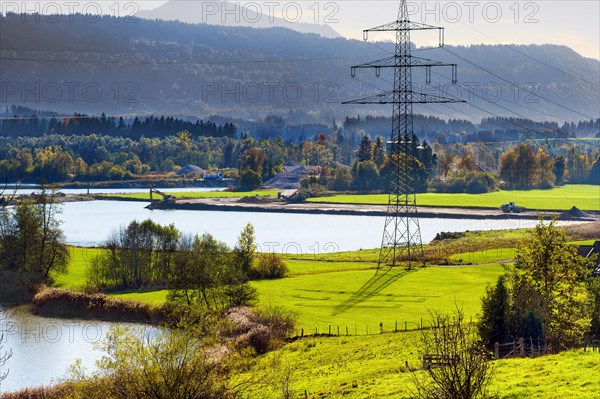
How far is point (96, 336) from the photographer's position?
4612 cm

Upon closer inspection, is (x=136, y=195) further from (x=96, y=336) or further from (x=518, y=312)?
(x=518, y=312)

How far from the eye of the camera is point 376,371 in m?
31.5

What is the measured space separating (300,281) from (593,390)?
35.9 metres

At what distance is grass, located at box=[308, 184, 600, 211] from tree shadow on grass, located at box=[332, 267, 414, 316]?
69.2m

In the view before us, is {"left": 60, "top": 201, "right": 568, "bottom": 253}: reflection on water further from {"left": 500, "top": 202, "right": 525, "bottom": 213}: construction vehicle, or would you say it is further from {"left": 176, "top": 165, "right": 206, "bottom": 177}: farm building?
{"left": 176, "top": 165, "right": 206, "bottom": 177}: farm building

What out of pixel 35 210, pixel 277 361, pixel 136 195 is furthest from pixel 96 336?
pixel 136 195

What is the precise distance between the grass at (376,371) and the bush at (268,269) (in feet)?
63.5

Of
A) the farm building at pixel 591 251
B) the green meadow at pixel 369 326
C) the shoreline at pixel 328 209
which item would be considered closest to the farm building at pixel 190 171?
the shoreline at pixel 328 209

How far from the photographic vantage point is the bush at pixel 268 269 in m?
60.4

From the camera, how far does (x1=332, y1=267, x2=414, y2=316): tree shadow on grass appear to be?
48875mm

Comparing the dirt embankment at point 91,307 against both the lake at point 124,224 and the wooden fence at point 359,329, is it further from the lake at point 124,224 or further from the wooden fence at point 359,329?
the wooden fence at point 359,329

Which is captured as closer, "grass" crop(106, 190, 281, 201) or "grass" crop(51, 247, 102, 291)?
"grass" crop(51, 247, 102, 291)

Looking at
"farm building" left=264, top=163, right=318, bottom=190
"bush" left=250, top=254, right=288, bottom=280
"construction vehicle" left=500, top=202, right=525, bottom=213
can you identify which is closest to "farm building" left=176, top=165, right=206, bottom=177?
"farm building" left=264, top=163, right=318, bottom=190

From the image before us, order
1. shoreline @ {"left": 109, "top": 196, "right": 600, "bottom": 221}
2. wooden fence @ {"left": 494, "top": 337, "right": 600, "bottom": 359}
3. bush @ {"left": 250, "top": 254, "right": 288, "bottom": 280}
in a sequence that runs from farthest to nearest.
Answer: shoreline @ {"left": 109, "top": 196, "right": 600, "bottom": 221}
bush @ {"left": 250, "top": 254, "right": 288, "bottom": 280}
wooden fence @ {"left": 494, "top": 337, "right": 600, "bottom": 359}
